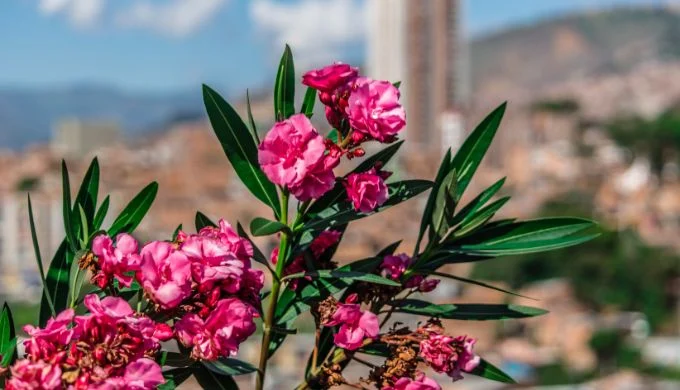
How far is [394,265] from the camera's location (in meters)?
0.69

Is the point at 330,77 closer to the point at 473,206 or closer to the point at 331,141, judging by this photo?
the point at 331,141

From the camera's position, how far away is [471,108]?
97.8 feet

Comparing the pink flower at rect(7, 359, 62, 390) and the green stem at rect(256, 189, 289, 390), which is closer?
the pink flower at rect(7, 359, 62, 390)

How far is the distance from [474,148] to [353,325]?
5.7 inches

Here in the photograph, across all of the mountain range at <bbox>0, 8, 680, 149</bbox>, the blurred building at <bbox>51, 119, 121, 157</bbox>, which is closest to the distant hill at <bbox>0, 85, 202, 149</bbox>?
the mountain range at <bbox>0, 8, 680, 149</bbox>

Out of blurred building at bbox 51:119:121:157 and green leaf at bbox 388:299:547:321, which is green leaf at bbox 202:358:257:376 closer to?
green leaf at bbox 388:299:547:321

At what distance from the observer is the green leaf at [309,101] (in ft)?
2.17

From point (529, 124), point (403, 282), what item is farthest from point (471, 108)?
point (403, 282)

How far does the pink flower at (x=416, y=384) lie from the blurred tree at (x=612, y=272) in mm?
13266

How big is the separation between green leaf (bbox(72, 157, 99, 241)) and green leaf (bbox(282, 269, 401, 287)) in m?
0.13

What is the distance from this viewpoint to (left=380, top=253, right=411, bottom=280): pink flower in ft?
2.24

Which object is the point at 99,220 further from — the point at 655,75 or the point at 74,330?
the point at 655,75

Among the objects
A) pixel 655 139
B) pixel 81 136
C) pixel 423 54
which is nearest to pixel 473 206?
pixel 655 139

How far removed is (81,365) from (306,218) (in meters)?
0.19
